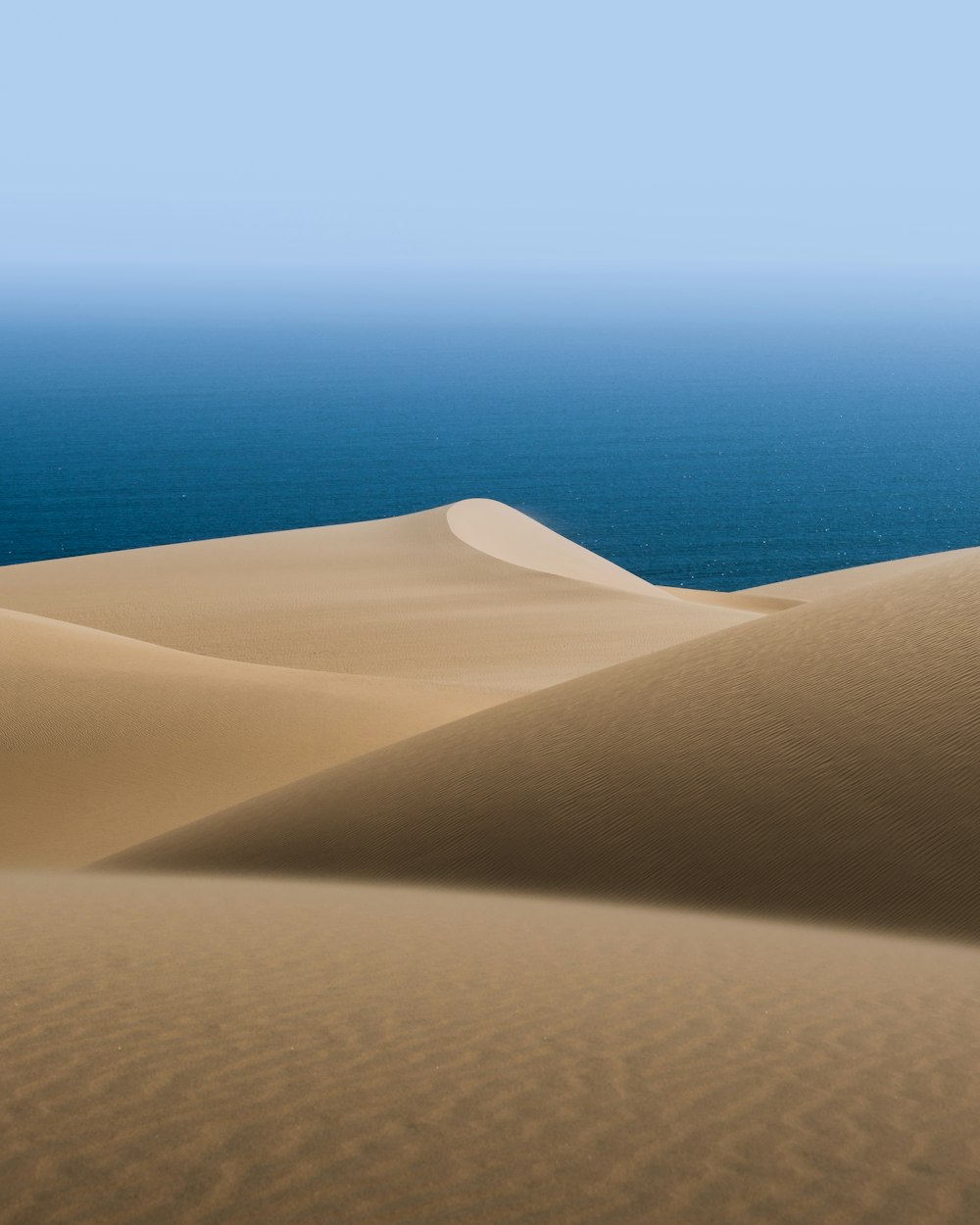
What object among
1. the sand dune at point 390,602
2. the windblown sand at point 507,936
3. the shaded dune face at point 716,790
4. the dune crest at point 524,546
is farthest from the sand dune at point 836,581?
the shaded dune face at point 716,790

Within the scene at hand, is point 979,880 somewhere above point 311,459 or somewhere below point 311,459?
below

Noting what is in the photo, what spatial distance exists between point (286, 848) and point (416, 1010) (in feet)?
19.8

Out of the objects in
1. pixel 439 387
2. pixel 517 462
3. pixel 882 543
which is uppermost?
pixel 439 387

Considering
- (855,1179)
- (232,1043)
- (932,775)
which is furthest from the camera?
(932,775)

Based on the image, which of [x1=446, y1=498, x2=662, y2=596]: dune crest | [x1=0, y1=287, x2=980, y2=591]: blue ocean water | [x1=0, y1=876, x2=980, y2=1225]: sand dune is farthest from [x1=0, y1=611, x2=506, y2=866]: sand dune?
[x1=0, y1=287, x2=980, y2=591]: blue ocean water

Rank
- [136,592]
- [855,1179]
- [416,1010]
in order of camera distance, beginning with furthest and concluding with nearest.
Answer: [136,592] → [416,1010] → [855,1179]

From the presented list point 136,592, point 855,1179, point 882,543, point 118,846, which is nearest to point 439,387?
point 882,543

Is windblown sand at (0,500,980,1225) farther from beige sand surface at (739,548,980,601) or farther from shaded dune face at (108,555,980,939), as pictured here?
beige sand surface at (739,548,980,601)

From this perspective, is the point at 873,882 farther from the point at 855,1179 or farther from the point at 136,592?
the point at 136,592

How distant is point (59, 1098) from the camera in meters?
4.71

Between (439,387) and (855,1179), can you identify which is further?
(439,387)

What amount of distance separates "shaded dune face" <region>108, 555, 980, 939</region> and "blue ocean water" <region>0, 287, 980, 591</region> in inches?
1819

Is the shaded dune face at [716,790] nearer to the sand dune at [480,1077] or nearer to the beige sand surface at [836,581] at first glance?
the sand dune at [480,1077]

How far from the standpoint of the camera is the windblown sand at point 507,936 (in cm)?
427
